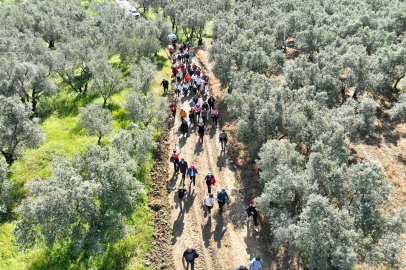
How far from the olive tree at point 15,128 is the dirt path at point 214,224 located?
11593mm

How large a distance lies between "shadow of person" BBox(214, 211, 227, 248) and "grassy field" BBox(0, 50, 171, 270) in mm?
4535

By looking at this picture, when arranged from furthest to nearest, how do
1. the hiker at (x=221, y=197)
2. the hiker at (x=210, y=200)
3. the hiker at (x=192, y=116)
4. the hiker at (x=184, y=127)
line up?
the hiker at (x=192, y=116), the hiker at (x=184, y=127), the hiker at (x=221, y=197), the hiker at (x=210, y=200)

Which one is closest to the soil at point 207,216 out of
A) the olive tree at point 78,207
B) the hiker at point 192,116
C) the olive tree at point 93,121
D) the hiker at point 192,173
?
the hiker at point 192,173

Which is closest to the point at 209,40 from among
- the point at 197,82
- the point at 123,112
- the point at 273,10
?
the point at 273,10

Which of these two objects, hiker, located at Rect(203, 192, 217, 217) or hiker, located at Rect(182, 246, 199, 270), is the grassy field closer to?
hiker, located at Rect(182, 246, 199, 270)

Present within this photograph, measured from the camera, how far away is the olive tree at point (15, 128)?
18766mm

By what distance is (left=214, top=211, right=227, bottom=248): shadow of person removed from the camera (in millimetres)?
16091

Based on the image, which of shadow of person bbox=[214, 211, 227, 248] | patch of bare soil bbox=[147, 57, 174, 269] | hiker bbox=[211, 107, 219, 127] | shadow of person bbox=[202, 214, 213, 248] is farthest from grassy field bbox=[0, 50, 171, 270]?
hiker bbox=[211, 107, 219, 127]

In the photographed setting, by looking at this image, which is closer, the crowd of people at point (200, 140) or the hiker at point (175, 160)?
the crowd of people at point (200, 140)

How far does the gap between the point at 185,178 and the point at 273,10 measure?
41.2 metres

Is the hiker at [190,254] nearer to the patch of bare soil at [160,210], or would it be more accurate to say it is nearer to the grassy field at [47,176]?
the patch of bare soil at [160,210]

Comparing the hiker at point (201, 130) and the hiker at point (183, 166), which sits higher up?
the hiker at point (201, 130)

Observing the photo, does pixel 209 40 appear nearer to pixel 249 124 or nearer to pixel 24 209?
pixel 249 124

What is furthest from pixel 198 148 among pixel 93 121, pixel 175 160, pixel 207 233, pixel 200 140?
pixel 93 121
